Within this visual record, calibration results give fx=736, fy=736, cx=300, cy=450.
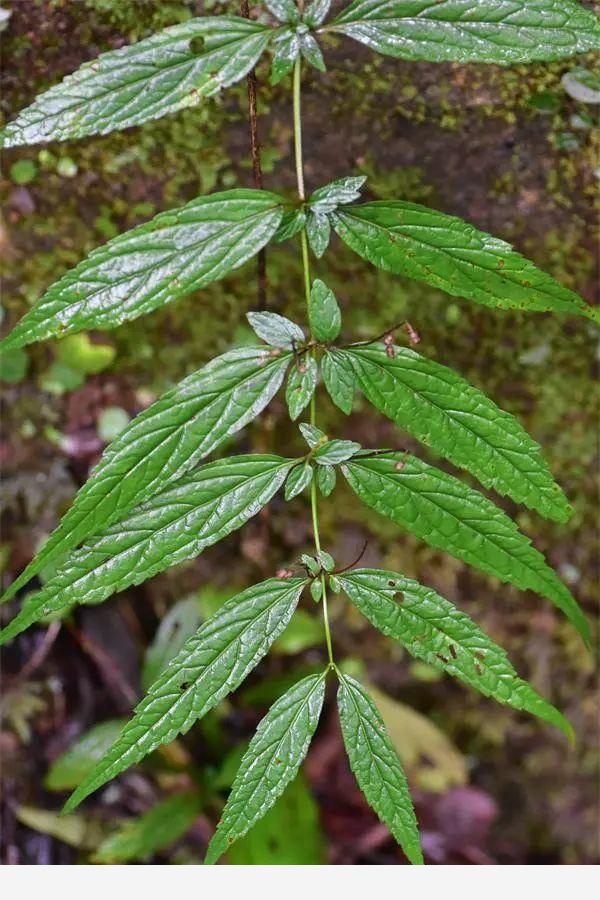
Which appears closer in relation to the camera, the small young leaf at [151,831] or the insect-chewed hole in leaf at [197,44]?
the insect-chewed hole in leaf at [197,44]

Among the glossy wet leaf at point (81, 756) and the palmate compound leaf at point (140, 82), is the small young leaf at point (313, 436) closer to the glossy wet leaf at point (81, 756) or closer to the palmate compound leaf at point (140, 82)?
the palmate compound leaf at point (140, 82)

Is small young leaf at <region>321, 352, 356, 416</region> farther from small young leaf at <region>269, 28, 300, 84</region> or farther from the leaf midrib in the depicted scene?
small young leaf at <region>269, 28, 300, 84</region>

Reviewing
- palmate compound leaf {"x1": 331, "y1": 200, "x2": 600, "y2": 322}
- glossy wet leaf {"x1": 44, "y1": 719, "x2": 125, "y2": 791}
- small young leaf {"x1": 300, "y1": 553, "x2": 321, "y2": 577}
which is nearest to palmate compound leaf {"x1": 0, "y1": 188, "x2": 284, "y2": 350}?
palmate compound leaf {"x1": 331, "y1": 200, "x2": 600, "y2": 322}

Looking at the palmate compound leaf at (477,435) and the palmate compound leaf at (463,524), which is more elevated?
the palmate compound leaf at (477,435)

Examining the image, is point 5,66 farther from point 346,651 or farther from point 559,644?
point 559,644

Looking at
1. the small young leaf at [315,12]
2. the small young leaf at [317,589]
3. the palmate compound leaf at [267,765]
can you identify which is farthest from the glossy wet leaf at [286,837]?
the small young leaf at [315,12]

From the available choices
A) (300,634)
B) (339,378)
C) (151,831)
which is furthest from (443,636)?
(151,831)

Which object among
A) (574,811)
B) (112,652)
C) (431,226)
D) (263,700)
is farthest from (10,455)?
(574,811)
